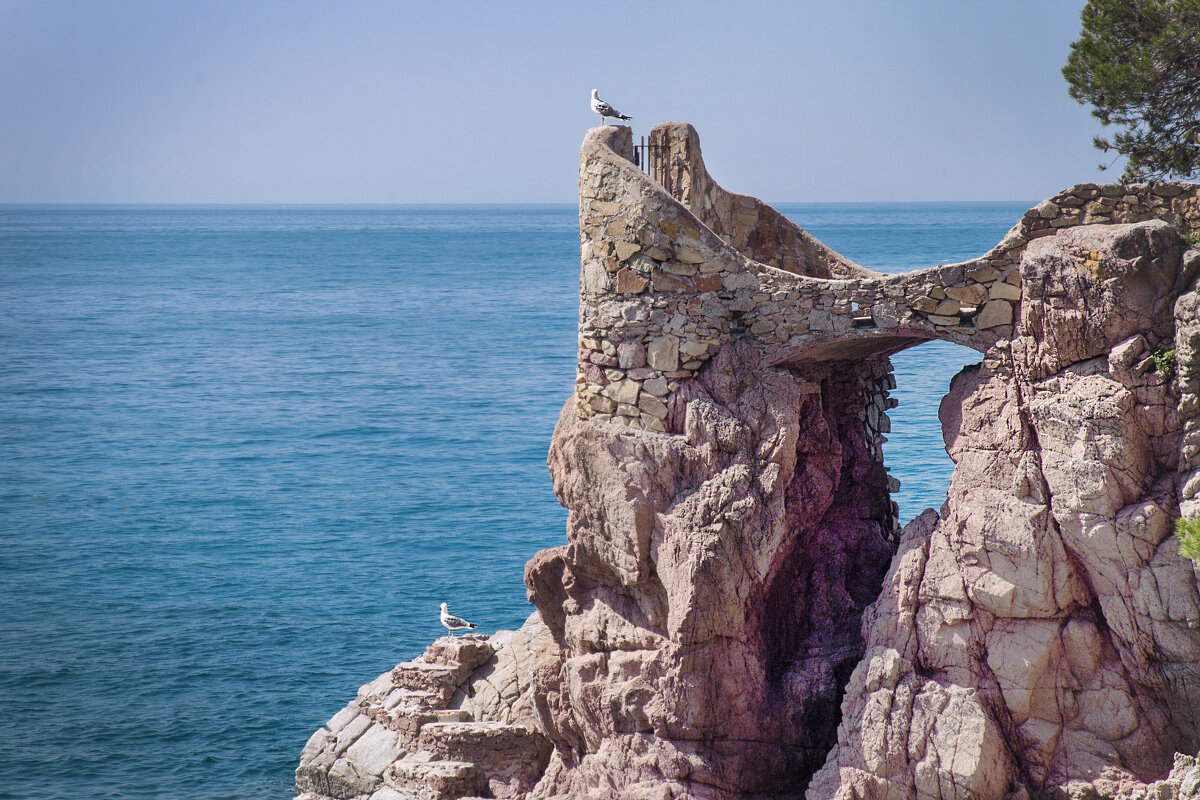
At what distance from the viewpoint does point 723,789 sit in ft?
56.1

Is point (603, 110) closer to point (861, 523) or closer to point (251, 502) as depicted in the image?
point (861, 523)

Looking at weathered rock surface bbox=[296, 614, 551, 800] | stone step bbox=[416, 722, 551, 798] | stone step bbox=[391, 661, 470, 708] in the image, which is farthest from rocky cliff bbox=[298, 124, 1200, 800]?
stone step bbox=[391, 661, 470, 708]

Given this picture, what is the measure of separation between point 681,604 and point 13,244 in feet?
566

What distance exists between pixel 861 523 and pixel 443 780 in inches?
305

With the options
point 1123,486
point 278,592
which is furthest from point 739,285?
point 278,592

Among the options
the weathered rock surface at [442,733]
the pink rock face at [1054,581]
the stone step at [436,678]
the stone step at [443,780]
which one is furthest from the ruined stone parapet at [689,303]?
the stone step at [436,678]

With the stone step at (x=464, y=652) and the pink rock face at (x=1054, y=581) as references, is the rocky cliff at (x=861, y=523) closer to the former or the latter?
the pink rock face at (x=1054, y=581)

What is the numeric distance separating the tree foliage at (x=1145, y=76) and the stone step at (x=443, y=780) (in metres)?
13.5

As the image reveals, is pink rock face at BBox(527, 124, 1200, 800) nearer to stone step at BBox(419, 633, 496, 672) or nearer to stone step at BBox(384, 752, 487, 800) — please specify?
stone step at BBox(384, 752, 487, 800)

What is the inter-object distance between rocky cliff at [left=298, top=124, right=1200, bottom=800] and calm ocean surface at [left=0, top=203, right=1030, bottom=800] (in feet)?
38.5

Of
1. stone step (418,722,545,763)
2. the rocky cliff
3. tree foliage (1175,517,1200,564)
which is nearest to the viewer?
tree foliage (1175,517,1200,564)

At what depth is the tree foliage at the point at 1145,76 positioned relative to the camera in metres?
18.4

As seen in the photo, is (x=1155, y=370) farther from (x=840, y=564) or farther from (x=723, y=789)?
(x=723, y=789)

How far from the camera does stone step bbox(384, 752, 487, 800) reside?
2078 centimetres
